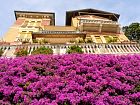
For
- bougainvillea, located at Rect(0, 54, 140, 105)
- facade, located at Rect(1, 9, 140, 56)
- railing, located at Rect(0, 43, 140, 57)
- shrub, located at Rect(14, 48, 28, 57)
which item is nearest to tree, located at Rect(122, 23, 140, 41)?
facade, located at Rect(1, 9, 140, 56)

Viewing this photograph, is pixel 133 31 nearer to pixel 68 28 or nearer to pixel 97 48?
pixel 68 28

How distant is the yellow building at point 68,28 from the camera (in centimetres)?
3534

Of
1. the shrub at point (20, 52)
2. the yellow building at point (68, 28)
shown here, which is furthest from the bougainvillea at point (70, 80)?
the yellow building at point (68, 28)

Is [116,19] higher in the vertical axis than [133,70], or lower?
higher

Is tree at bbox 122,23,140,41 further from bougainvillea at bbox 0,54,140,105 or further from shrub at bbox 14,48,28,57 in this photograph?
bougainvillea at bbox 0,54,140,105

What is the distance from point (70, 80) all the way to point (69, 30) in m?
28.5

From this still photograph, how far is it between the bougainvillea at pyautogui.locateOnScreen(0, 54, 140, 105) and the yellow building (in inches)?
673

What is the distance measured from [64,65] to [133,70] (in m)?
2.73

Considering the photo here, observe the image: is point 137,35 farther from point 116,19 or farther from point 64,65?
point 64,65

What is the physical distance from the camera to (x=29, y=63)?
49.8 ft

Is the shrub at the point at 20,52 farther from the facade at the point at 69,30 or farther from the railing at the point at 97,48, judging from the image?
the facade at the point at 69,30

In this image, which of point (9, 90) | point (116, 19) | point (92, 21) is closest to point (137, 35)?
point (116, 19)

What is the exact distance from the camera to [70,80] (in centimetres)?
1295

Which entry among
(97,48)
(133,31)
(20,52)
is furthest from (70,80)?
(133,31)
